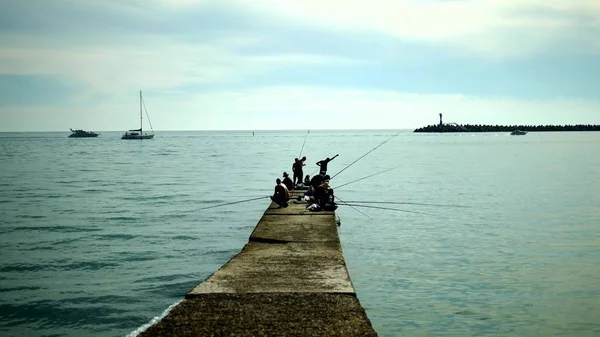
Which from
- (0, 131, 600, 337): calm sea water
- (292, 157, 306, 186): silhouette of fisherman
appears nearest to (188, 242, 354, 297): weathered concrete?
(0, 131, 600, 337): calm sea water

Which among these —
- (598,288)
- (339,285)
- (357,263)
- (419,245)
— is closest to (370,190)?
(419,245)

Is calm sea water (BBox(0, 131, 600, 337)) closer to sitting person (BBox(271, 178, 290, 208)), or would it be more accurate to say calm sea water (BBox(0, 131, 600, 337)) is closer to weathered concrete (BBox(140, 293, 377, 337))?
sitting person (BBox(271, 178, 290, 208))

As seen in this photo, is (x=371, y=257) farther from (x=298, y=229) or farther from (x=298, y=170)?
(x=298, y=170)

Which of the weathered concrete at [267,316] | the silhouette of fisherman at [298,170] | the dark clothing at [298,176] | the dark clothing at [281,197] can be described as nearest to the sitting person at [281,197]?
the dark clothing at [281,197]

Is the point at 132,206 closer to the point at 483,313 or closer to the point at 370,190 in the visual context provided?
the point at 370,190

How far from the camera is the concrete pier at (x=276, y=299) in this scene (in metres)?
5.84

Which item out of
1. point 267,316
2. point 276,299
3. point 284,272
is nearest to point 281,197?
point 284,272

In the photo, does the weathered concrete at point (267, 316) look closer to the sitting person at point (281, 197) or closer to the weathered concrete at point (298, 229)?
the weathered concrete at point (298, 229)

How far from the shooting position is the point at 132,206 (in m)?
22.0

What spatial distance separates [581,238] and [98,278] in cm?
1292

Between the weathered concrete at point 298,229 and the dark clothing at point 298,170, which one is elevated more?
the dark clothing at point 298,170

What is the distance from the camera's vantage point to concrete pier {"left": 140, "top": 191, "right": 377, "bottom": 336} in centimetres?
584

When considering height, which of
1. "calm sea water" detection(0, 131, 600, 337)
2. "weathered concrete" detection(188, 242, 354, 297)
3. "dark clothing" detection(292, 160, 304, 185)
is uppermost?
"dark clothing" detection(292, 160, 304, 185)

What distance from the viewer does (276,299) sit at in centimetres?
685
